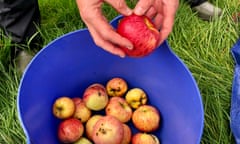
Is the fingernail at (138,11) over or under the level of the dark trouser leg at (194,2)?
over

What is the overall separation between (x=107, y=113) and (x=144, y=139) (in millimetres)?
184

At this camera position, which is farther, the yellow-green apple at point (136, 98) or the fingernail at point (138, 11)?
the yellow-green apple at point (136, 98)

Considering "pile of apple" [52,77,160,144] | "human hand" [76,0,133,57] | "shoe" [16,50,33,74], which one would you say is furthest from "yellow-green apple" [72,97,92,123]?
"human hand" [76,0,133,57]

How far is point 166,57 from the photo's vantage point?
5.14ft

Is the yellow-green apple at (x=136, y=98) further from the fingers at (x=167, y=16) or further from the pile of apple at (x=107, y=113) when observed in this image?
the fingers at (x=167, y=16)

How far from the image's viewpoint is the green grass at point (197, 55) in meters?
1.74

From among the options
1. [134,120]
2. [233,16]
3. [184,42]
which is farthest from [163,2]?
[233,16]

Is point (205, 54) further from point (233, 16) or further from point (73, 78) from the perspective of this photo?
point (73, 78)

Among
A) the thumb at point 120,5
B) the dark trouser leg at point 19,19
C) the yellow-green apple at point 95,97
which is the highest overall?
the dark trouser leg at point 19,19

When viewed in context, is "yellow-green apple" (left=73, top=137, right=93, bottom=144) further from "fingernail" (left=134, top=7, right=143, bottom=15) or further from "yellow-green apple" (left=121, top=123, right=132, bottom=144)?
"fingernail" (left=134, top=7, right=143, bottom=15)

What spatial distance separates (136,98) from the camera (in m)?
1.73

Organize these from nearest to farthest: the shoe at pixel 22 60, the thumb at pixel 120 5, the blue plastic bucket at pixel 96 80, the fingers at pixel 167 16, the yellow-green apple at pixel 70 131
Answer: the thumb at pixel 120 5
the fingers at pixel 167 16
the blue plastic bucket at pixel 96 80
the yellow-green apple at pixel 70 131
the shoe at pixel 22 60

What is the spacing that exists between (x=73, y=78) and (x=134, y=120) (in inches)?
11.8

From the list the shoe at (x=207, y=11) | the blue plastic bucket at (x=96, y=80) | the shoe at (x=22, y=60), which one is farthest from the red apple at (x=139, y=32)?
the shoe at (x=207, y=11)
